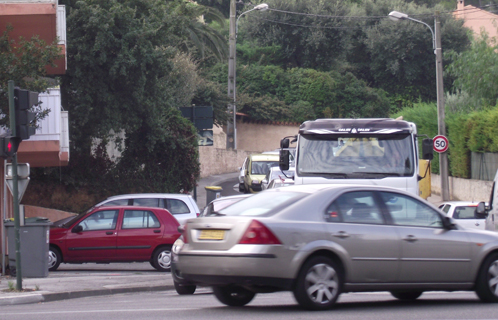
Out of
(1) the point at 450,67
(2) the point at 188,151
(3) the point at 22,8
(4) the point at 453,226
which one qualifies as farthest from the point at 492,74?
(4) the point at 453,226

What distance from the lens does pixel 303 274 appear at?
24.4 ft

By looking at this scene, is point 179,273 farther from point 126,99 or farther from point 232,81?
point 232,81

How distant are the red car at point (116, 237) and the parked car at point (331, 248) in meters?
7.04

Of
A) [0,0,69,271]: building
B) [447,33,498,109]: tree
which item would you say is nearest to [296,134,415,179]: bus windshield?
[0,0,69,271]: building

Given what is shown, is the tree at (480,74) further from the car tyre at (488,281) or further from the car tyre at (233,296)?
the car tyre at (233,296)

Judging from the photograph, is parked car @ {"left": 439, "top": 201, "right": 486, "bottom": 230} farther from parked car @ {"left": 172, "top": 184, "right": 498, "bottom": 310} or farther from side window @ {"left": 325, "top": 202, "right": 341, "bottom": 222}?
side window @ {"left": 325, "top": 202, "right": 341, "bottom": 222}

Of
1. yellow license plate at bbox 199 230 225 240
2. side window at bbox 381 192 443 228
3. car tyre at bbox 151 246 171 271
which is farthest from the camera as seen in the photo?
car tyre at bbox 151 246 171 271

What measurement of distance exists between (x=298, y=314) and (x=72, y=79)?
15.1 meters

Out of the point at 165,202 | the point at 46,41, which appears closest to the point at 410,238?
the point at 165,202

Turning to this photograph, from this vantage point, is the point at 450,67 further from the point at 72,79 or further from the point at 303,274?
the point at 303,274

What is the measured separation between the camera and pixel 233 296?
8422 millimetres

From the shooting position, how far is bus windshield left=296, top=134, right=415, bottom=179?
1329 centimetres

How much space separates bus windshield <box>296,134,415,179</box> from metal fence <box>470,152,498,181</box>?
48.8 feet

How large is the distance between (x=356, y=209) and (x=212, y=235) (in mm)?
1683
